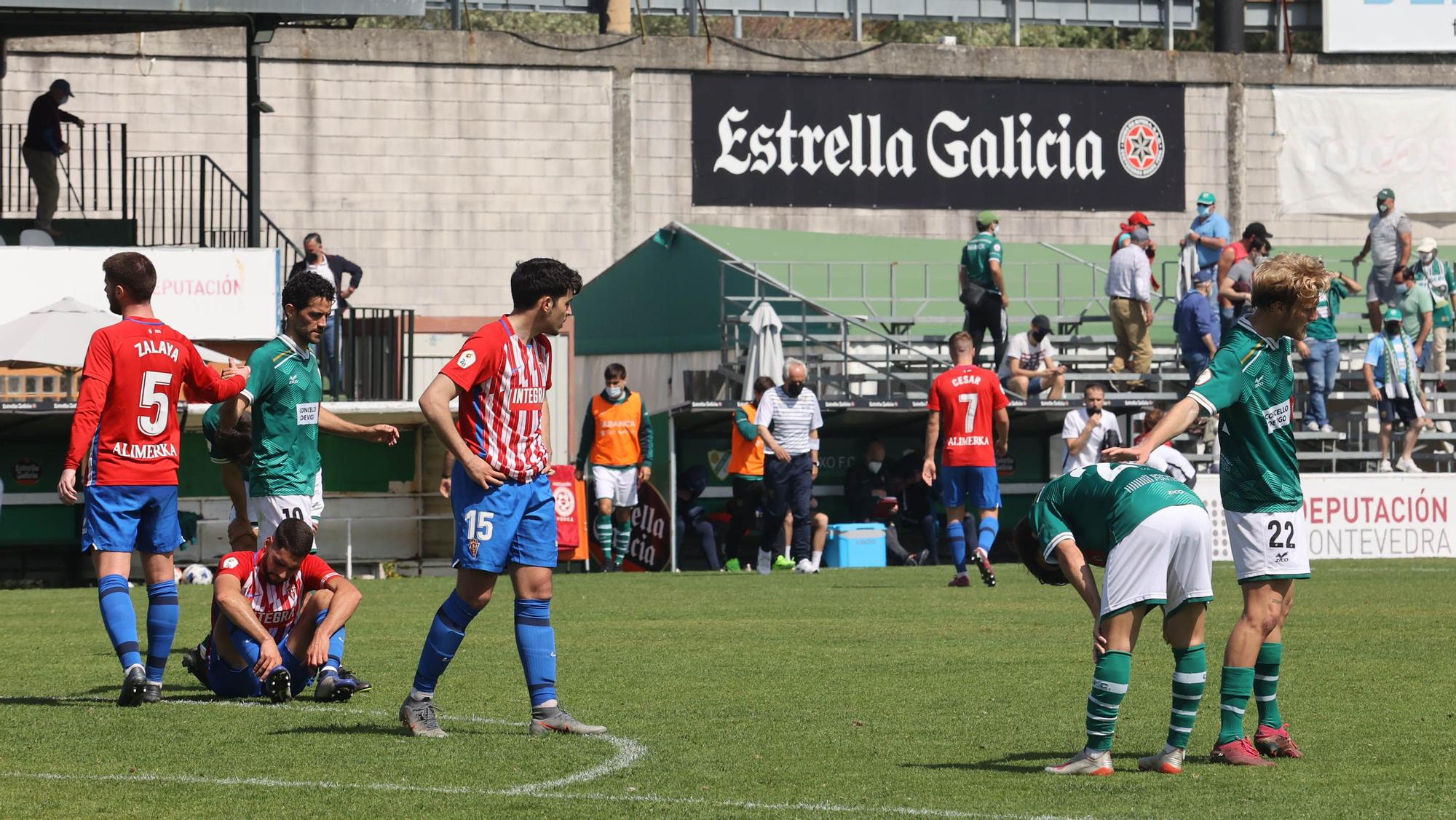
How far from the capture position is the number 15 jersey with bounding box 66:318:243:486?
28.5 ft

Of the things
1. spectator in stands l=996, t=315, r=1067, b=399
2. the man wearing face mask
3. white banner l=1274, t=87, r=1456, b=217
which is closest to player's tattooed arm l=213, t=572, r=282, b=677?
the man wearing face mask

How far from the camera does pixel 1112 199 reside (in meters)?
33.6

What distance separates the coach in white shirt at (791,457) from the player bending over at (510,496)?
11.4m

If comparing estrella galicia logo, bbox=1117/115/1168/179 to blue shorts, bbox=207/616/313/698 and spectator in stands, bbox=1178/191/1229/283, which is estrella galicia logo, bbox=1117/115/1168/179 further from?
blue shorts, bbox=207/616/313/698

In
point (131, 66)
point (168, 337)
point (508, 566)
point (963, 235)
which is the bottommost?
point (508, 566)

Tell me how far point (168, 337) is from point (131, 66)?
21892 mm

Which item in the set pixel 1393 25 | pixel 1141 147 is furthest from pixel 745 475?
pixel 1393 25

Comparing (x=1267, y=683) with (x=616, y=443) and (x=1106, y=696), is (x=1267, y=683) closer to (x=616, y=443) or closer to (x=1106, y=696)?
(x=1106, y=696)

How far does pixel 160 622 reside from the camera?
8.79m

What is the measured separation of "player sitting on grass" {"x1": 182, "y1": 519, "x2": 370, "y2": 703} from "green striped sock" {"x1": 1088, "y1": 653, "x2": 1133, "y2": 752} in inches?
139

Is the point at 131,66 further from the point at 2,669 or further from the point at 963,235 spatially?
the point at 2,669

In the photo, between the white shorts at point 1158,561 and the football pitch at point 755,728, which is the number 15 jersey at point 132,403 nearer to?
the football pitch at point 755,728

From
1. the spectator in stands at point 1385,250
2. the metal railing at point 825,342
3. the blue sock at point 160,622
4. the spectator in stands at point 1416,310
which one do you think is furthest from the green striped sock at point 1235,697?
the spectator in stands at point 1416,310

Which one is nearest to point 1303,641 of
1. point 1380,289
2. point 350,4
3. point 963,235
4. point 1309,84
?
point 350,4
